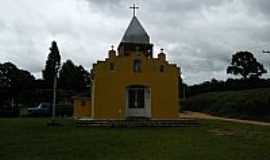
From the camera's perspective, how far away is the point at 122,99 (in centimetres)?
2922

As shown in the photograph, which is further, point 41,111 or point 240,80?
point 240,80

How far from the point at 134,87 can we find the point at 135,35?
4181 mm

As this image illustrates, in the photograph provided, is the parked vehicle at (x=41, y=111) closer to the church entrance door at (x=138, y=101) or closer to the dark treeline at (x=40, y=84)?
the dark treeline at (x=40, y=84)

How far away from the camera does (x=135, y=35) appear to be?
104 ft

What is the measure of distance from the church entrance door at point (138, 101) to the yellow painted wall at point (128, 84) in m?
0.35

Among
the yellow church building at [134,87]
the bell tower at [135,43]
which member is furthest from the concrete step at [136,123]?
the bell tower at [135,43]

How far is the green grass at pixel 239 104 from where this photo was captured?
38281 mm

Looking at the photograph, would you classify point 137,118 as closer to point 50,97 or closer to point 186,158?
point 186,158

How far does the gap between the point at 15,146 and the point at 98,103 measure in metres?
14.7

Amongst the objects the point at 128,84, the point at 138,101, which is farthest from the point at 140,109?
the point at 128,84

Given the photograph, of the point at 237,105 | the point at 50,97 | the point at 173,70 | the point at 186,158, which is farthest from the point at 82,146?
the point at 50,97

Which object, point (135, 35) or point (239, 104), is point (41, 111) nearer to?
point (135, 35)

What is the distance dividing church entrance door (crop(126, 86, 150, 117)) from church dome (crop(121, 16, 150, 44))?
3721 mm

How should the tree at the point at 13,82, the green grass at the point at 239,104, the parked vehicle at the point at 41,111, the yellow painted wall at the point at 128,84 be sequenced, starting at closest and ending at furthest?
the yellow painted wall at the point at 128,84, the green grass at the point at 239,104, the parked vehicle at the point at 41,111, the tree at the point at 13,82
